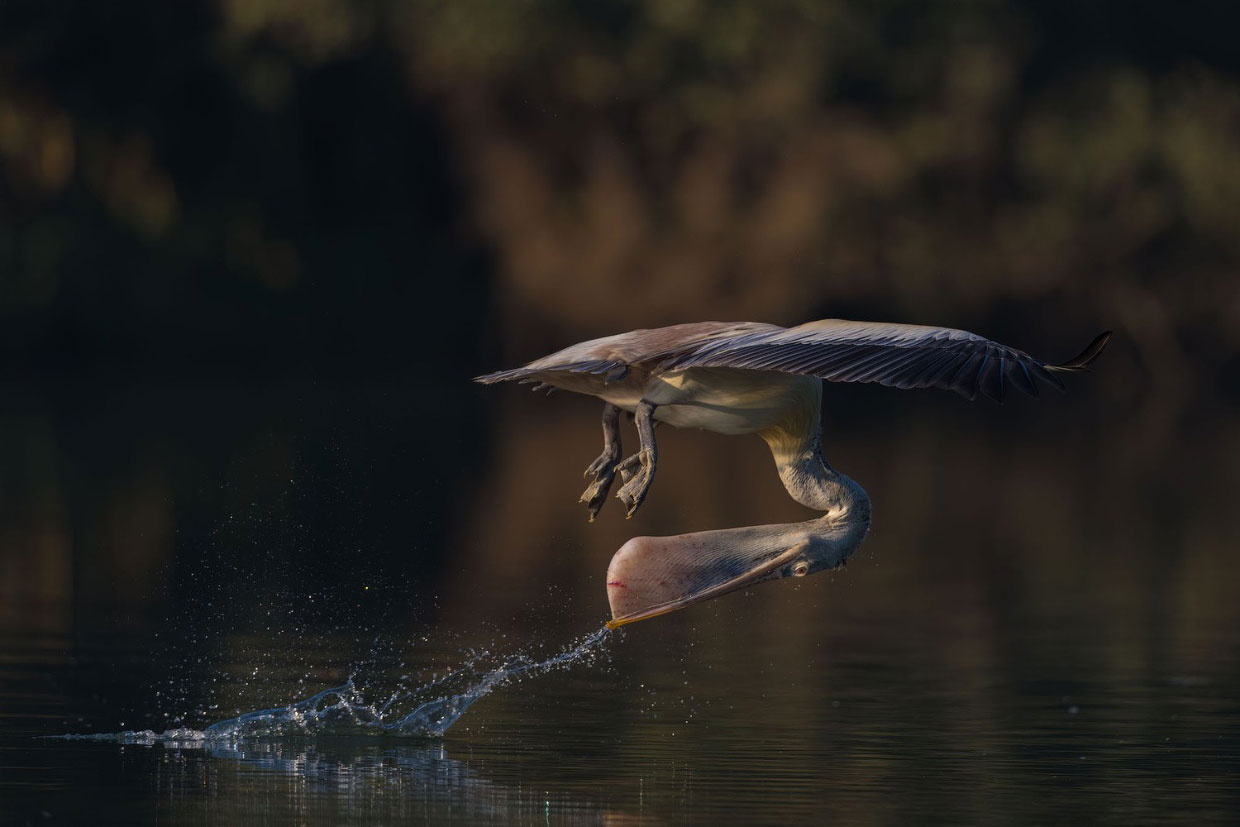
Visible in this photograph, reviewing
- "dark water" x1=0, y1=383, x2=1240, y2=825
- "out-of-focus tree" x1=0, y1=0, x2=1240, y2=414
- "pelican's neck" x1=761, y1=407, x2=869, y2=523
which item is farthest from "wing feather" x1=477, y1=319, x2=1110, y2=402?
"out-of-focus tree" x1=0, y1=0, x2=1240, y2=414

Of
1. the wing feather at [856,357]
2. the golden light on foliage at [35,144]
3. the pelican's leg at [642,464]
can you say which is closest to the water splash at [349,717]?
the pelican's leg at [642,464]

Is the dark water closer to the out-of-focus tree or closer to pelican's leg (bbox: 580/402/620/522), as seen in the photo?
pelican's leg (bbox: 580/402/620/522)

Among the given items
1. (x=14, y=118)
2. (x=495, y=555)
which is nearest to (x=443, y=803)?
(x=495, y=555)

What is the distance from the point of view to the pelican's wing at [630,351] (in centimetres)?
952

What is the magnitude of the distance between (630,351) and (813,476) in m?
0.93

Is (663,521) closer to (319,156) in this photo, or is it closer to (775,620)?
(775,620)

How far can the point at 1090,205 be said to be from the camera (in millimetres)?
44812

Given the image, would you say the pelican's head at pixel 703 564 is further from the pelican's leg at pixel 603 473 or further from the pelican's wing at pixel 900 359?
the pelican's wing at pixel 900 359

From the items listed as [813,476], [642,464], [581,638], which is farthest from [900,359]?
[581,638]

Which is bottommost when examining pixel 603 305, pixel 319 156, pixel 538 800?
pixel 538 800

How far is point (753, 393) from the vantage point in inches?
380

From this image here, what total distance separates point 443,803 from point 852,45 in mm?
37016

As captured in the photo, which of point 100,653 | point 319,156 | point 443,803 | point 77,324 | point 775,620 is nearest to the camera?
point 443,803

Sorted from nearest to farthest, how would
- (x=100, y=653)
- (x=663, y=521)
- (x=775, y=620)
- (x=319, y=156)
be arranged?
(x=100, y=653), (x=775, y=620), (x=663, y=521), (x=319, y=156)
